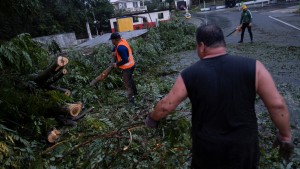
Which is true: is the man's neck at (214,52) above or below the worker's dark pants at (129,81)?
above

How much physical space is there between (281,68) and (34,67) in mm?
6882

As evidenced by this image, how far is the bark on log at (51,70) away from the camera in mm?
5254

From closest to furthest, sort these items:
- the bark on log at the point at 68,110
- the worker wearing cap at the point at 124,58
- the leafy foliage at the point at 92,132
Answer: the leafy foliage at the point at 92,132 → the bark on log at the point at 68,110 → the worker wearing cap at the point at 124,58

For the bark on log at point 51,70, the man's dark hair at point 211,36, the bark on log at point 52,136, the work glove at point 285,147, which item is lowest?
the bark on log at point 52,136

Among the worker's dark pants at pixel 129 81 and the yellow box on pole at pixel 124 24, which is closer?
the worker's dark pants at pixel 129 81

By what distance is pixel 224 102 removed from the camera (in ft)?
7.06

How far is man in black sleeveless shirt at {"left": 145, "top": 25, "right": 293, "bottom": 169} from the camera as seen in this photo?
2.11 meters

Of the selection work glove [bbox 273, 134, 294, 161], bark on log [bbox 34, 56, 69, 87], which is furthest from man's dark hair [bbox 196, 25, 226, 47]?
bark on log [bbox 34, 56, 69, 87]

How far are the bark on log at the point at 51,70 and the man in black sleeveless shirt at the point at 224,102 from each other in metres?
3.46

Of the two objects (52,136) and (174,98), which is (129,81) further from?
(174,98)

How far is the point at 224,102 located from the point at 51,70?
13.6 feet

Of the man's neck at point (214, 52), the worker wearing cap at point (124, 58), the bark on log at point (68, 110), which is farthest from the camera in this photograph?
the worker wearing cap at point (124, 58)

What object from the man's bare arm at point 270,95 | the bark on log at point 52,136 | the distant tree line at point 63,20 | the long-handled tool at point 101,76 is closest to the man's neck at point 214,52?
the man's bare arm at point 270,95

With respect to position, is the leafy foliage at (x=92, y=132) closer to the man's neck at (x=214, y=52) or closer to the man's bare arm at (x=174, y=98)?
the man's bare arm at (x=174, y=98)
